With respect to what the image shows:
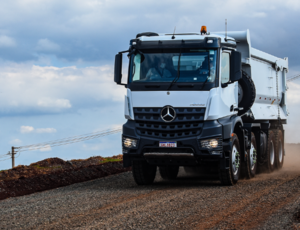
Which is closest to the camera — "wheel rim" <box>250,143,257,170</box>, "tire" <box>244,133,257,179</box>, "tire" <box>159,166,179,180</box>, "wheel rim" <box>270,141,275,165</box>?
"tire" <box>244,133,257,179</box>

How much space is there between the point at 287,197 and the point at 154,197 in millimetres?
2815

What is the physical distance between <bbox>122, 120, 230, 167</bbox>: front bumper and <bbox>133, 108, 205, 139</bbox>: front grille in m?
0.13

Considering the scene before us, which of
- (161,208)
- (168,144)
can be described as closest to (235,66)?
(168,144)

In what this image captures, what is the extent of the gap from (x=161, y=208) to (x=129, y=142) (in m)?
3.33

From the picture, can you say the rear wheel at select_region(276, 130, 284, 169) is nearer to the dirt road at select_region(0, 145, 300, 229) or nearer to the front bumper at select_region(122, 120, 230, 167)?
the dirt road at select_region(0, 145, 300, 229)

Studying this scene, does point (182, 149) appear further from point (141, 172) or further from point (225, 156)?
point (141, 172)

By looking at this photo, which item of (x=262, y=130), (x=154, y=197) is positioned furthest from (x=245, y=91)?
(x=154, y=197)

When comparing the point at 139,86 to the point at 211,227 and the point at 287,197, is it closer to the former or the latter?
the point at 287,197

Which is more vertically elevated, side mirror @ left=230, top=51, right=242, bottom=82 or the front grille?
side mirror @ left=230, top=51, right=242, bottom=82

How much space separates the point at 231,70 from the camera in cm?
1108

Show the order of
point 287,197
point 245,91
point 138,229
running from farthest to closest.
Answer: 1. point 245,91
2. point 287,197
3. point 138,229

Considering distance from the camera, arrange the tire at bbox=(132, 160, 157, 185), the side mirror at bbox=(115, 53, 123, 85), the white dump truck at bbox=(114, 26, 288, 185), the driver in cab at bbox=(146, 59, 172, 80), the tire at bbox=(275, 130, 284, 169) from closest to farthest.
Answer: the white dump truck at bbox=(114, 26, 288, 185), the driver in cab at bbox=(146, 59, 172, 80), the side mirror at bbox=(115, 53, 123, 85), the tire at bbox=(132, 160, 157, 185), the tire at bbox=(275, 130, 284, 169)

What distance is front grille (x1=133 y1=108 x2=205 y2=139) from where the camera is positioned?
10.7 metres

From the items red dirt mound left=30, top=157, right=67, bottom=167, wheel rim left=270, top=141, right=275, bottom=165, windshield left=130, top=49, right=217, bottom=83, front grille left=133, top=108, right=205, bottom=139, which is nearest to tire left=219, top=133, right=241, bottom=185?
front grille left=133, top=108, right=205, bottom=139
